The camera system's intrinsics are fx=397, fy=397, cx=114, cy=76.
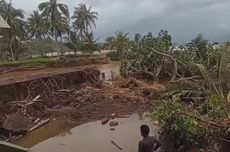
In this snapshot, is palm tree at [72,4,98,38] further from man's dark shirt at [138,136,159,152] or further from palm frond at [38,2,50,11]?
man's dark shirt at [138,136,159,152]

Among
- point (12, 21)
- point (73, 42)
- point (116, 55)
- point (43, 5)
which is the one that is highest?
point (43, 5)

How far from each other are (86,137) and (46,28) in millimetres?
44248

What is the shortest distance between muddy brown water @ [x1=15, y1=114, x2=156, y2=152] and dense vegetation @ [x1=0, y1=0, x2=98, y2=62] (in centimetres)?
3366

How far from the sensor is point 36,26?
6144 cm

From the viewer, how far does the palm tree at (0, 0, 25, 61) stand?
49134mm

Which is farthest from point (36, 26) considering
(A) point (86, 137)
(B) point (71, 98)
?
(A) point (86, 137)

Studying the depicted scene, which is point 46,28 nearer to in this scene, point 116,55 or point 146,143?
point 116,55

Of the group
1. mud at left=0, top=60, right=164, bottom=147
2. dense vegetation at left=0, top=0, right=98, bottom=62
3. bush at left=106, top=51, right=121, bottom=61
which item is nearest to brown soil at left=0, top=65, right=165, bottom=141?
mud at left=0, top=60, right=164, bottom=147

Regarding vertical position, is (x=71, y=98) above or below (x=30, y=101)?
below

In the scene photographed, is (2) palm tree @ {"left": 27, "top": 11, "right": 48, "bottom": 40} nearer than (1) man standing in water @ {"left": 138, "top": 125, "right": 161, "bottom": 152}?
No

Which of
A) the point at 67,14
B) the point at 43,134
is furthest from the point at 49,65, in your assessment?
the point at 43,134

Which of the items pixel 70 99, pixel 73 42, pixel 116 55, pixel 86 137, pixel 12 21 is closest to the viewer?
pixel 86 137

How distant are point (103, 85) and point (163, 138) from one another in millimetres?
13643

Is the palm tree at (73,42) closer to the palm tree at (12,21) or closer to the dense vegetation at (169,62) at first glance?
the dense vegetation at (169,62)
